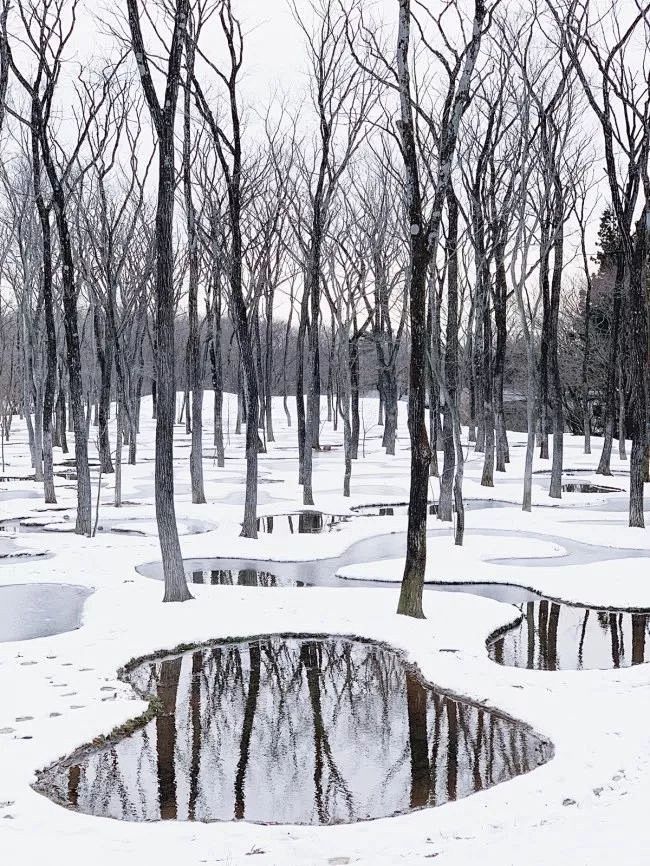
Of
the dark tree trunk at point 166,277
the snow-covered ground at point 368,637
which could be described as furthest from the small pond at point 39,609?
the dark tree trunk at point 166,277

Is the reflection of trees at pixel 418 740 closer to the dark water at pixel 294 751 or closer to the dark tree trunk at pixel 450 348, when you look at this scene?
the dark water at pixel 294 751

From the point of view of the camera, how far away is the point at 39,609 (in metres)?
11.3

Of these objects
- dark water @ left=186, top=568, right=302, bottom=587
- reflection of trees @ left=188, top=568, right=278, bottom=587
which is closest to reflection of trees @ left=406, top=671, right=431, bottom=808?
dark water @ left=186, top=568, right=302, bottom=587

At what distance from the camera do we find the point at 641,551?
1541 cm

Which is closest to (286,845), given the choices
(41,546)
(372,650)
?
(372,650)

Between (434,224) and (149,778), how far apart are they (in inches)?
294

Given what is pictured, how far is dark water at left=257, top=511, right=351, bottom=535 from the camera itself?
18406 millimetres

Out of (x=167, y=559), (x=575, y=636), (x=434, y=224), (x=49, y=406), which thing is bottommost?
(x=575, y=636)

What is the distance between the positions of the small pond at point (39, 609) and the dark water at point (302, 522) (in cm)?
633

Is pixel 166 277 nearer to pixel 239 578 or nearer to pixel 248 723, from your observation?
pixel 239 578

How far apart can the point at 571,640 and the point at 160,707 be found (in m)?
5.13

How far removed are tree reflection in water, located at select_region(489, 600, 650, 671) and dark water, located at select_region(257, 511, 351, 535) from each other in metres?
7.39

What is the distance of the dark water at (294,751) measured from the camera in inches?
224

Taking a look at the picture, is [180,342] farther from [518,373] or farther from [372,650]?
[372,650]
